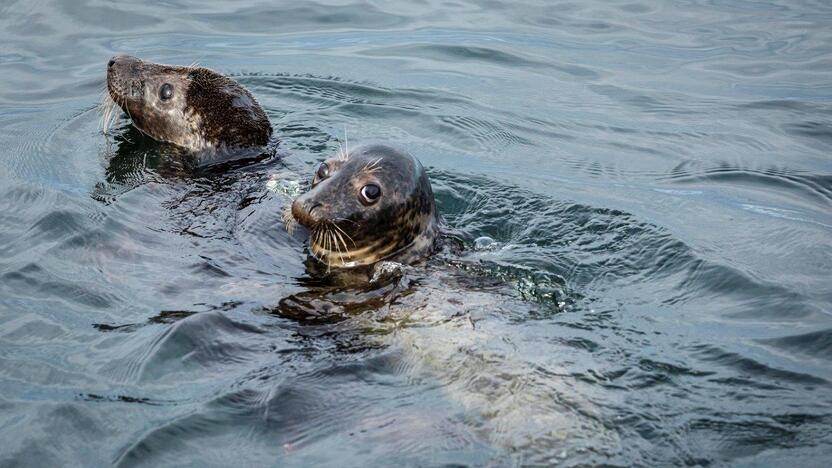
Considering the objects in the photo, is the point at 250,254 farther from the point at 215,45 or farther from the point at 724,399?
the point at 215,45

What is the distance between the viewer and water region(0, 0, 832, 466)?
4.50 m

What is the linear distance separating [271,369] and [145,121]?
4.02m

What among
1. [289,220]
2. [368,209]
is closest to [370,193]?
[368,209]

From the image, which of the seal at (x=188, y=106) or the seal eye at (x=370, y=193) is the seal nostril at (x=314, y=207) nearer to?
the seal eye at (x=370, y=193)

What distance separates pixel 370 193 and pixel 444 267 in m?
0.66

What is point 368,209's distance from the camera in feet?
20.0

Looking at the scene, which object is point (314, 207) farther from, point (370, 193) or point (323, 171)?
point (323, 171)

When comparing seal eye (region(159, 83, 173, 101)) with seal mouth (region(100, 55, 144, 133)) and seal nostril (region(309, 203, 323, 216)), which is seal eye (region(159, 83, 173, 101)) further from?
seal nostril (region(309, 203, 323, 216))

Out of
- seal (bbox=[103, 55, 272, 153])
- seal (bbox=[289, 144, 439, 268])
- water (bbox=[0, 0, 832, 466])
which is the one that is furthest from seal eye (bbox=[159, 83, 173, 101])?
seal (bbox=[289, 144, 439, 268])

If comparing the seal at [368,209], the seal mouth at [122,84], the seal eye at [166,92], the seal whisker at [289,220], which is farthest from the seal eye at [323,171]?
the seal mouth at [122,84]

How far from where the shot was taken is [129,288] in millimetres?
5965

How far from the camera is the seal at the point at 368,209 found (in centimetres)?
602

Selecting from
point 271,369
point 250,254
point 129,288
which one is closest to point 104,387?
point 271,369

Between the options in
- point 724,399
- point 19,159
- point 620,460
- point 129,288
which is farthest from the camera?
point 19,159
